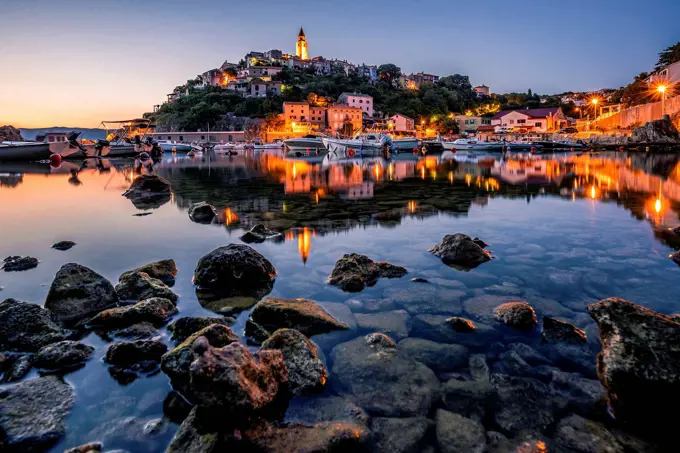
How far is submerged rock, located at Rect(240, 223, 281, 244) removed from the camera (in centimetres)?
1026

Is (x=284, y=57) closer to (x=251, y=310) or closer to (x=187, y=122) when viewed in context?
(x=187, y=122)

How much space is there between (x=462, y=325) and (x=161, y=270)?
540cm

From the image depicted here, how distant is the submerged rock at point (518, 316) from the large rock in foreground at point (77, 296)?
5.75 meters

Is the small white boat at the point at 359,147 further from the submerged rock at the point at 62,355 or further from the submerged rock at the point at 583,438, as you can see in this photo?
the submerged rock at the point at 583,438

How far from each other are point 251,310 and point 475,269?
427cm

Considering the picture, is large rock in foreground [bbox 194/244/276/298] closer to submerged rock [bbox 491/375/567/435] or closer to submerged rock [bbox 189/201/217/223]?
submerged rock [bbox 491/375/567/435]

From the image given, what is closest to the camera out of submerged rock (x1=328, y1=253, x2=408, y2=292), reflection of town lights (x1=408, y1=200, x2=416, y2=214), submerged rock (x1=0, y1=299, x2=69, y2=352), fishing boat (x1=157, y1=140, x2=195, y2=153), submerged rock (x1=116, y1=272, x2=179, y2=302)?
submerged rock (x1=0, y1=299, x2=69, y2=352)

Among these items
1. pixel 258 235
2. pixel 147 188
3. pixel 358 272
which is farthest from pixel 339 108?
pixel 358 272

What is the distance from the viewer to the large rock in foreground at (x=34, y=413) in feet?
11.3

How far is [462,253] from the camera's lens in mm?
8312

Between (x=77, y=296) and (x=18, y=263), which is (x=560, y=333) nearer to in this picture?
(x=77, y=296)

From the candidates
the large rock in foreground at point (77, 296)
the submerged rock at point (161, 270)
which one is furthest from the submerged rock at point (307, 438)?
the submerged rock at point (161, 270)

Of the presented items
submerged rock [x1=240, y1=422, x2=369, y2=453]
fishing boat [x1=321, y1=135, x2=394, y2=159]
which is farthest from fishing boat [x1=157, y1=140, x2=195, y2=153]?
submerged rock [x1=240, y1=422, x2=369, y2=453]

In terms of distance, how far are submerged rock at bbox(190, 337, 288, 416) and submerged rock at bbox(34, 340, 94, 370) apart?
198cm
